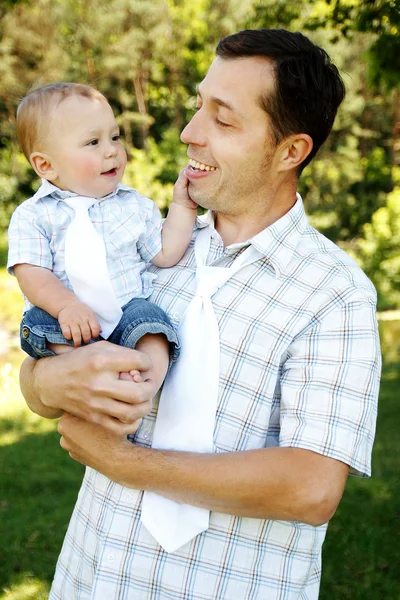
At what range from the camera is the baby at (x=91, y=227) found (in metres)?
2.02

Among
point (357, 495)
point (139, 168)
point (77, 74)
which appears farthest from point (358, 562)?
point (77, 74)

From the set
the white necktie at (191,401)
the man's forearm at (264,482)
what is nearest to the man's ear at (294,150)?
the white necktie at (191,401)

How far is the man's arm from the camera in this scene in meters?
1.73

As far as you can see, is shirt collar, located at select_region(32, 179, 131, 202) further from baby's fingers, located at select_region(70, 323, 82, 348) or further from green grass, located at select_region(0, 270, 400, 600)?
green grass, located at select_region(0, 270, 400, 600)

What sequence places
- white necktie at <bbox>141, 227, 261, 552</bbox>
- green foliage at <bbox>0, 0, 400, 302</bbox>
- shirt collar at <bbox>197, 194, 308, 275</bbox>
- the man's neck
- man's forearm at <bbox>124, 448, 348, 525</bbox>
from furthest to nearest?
green foliage at <bbox>0, 0, 400, 302</bbox>, the man's neck, shirt collar at <bbox>197, 194, 308, 275</bbox>, white necktie at <bbox>141, 227, 261, 552</bbox>, man's forearm at <bbox>124, 448, 348, 525</bbox>

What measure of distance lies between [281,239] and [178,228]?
14.9 inches

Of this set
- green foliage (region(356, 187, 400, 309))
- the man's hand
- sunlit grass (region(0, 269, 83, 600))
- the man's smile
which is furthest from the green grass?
green foliage (region(356, 187, 400, 309))

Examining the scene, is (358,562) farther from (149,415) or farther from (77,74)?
→ (77,74)

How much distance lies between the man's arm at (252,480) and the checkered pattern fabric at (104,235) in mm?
574

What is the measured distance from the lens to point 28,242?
6.92ft

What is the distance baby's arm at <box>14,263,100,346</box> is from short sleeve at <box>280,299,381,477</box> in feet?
1.96

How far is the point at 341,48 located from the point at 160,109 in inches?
315

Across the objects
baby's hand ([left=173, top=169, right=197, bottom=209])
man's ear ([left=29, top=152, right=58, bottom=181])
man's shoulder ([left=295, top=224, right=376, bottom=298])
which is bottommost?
man's shoulder ([left=295, top=224, right=376, bottom=298])

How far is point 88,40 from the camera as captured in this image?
79.4ft
